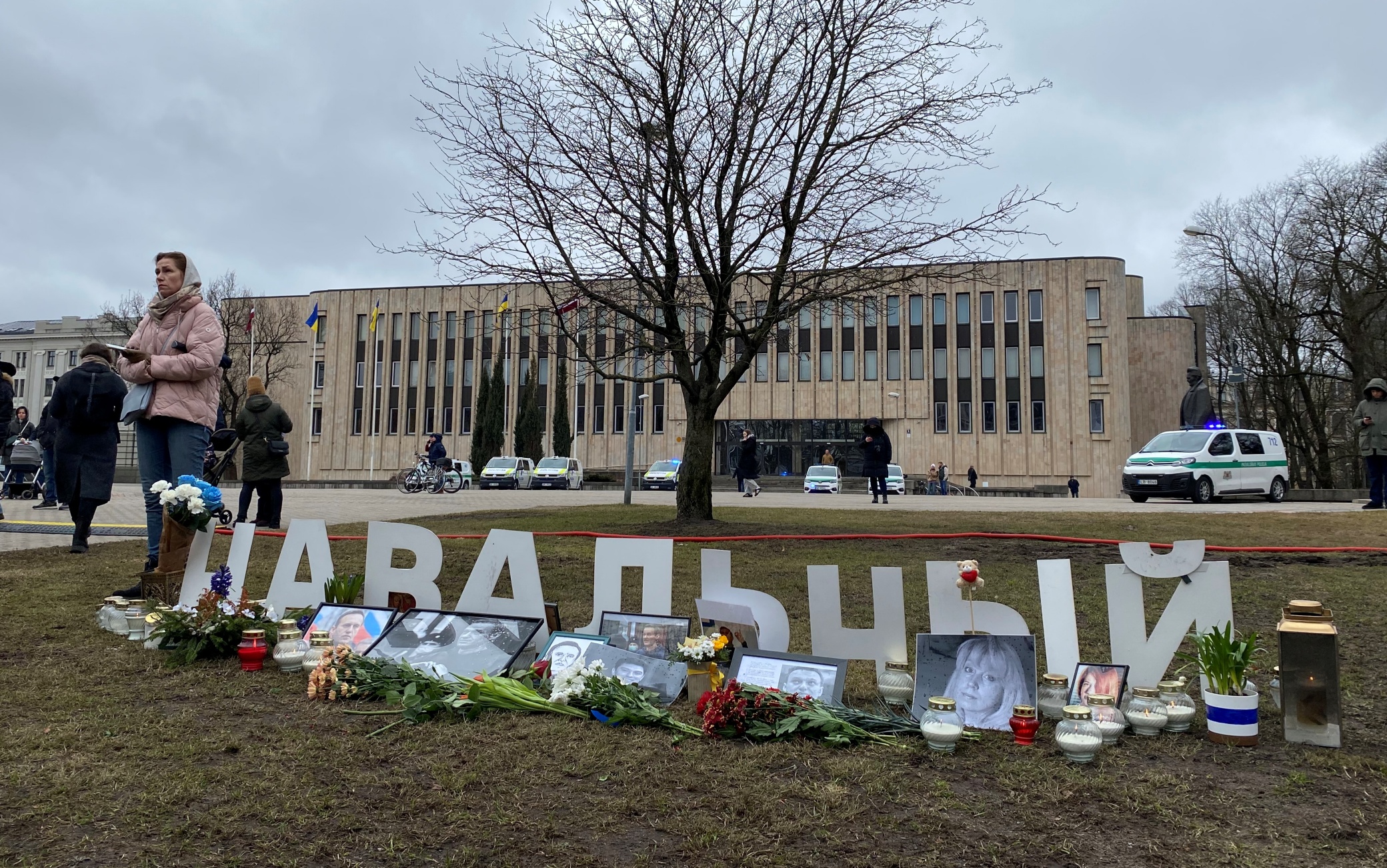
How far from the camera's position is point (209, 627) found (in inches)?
174

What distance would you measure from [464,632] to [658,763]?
160cm

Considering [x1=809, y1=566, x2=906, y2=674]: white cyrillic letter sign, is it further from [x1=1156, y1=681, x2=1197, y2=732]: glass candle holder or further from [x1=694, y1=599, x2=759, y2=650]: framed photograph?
[x1=1156, y1=681, x2=1197, y2=732]: glass candle holder

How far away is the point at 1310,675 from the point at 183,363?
6.13 meters

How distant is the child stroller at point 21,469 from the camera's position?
18453mm

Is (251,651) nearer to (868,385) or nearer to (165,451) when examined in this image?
(165,451)

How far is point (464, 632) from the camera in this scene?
4188 millimetres

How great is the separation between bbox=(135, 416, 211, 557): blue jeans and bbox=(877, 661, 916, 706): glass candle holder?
4.61 m

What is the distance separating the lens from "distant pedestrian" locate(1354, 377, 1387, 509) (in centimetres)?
1328

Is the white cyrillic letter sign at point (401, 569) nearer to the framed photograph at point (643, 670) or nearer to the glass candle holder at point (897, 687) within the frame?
the framed photograph at point (643, 670)

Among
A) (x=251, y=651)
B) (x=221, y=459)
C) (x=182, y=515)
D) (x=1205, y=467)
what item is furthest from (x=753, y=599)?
(x=1205, y=467)

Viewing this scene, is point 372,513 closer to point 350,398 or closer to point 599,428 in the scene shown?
point 599,428

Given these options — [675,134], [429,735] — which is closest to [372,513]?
[675,134]

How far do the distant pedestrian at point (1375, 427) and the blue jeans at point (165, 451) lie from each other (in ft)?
49.6

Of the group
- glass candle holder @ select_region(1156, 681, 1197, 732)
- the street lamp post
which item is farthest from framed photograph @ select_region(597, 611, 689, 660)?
the street lamp post
